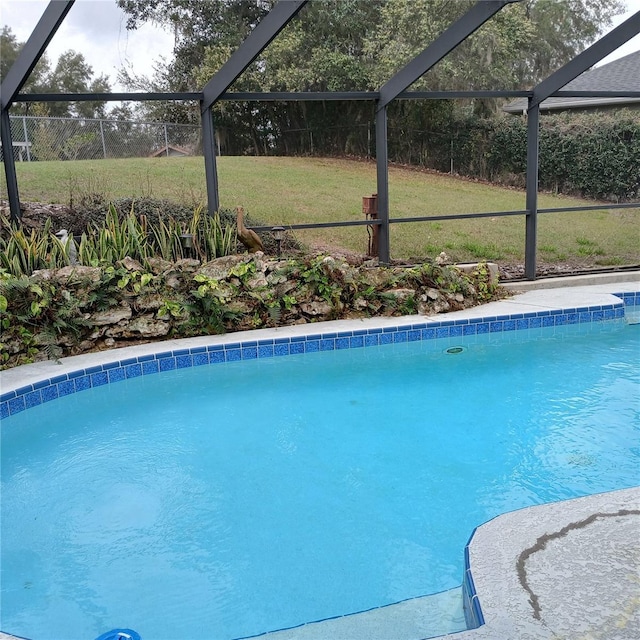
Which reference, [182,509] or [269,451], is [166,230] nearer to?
[269,451]

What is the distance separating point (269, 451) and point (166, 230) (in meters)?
3.42

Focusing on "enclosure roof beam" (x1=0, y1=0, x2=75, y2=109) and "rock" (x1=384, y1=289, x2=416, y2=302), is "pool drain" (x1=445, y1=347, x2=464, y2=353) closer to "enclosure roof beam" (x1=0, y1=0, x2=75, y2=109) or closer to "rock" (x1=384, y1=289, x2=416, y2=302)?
"rock" (x1=384, y1=289, x2=416, y2=302)

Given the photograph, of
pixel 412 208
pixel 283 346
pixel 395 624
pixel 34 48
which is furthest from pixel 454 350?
pixel 412 208

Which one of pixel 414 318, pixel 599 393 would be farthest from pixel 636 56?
pixel 599 393

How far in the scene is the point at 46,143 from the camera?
26.4 feet

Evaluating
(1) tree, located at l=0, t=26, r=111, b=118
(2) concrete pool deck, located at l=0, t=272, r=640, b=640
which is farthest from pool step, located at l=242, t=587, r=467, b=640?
(1) tree, located at l=0, t=26, r=111, b=118

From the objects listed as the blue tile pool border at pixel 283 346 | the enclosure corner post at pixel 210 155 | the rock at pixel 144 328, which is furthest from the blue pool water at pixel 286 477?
the enclosure corner post at pixel 210 155

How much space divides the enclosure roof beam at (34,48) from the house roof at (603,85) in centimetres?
758

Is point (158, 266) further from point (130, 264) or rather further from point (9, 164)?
point (9, 164)

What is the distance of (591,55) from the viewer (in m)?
7.13

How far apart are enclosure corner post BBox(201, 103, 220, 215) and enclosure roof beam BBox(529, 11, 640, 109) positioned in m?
3.78

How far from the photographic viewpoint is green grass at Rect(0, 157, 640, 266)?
10258 millimetres

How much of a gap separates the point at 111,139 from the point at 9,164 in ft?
7.81

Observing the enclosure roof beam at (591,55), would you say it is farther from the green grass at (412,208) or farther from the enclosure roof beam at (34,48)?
the enclosure roof beam at (34,48)
